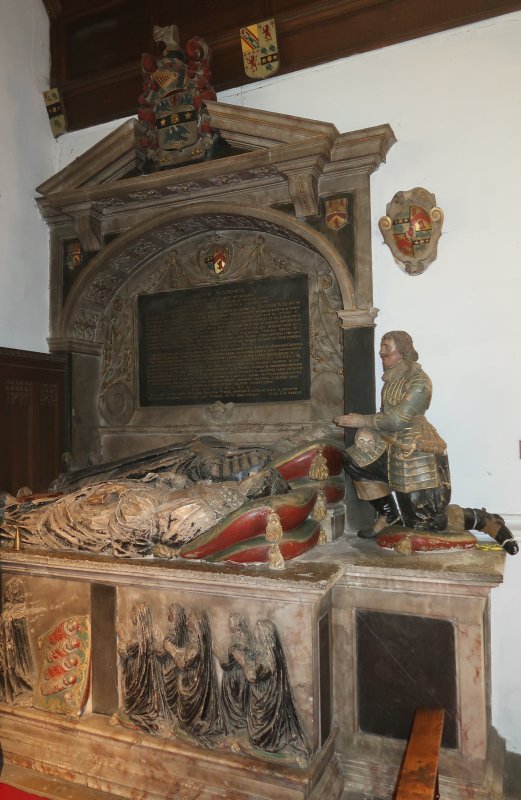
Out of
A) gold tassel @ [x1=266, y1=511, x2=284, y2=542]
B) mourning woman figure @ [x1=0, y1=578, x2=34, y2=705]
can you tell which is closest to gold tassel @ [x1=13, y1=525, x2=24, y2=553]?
mourning woman figure @ [x1=0, y1=578, x2=34, y2=705]

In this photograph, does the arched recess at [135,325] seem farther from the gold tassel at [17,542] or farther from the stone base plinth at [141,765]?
the stone base plinth at [141,765]

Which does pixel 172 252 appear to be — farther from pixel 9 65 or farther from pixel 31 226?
pixel 9 65

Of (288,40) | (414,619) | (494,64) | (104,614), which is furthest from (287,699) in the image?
(288,40)

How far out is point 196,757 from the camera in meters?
2.54

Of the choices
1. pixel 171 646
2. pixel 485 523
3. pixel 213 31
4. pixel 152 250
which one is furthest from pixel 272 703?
pixel 213 31

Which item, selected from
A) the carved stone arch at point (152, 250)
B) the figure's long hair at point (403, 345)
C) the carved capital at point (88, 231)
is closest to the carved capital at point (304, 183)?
the carved stone arch at point (152, 250)

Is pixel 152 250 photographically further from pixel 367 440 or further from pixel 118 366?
pixel 367 440

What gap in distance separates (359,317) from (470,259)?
759 mm

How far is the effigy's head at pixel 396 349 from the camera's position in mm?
3125

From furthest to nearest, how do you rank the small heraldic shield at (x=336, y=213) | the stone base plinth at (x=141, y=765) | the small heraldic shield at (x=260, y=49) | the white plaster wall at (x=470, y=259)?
the small heraldic shield at (x=260, y=49) < the small heraldic shield at (x=336, y=213) < the white plaster wall at (x=470, y=259) < the stone base plinth at (x=141, y=765)

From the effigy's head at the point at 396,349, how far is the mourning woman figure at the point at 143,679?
1834 millimetres

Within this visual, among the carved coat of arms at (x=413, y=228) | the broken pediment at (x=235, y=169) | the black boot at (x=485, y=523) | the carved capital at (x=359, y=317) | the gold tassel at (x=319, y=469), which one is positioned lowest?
the black boot at (x=485, y=523)

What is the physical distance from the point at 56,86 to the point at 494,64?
11.8 feet

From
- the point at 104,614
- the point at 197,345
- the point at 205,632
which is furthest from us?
the point at 197,345
